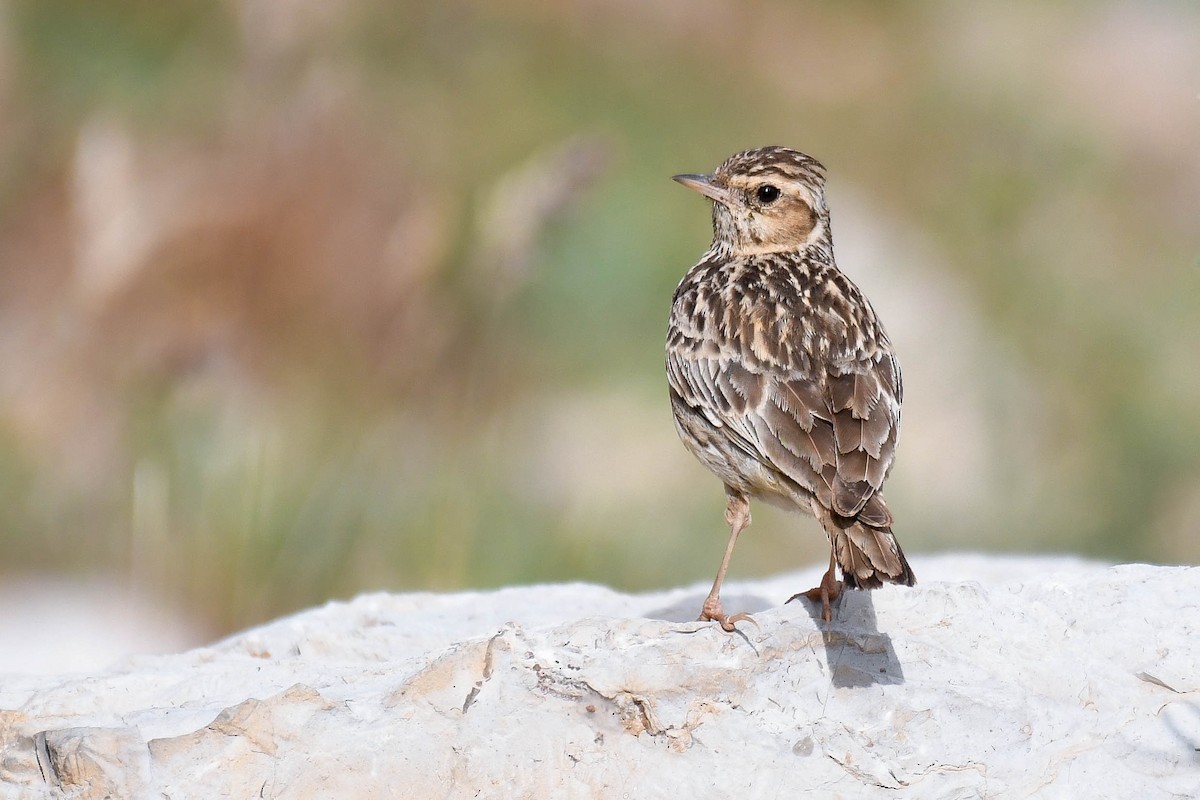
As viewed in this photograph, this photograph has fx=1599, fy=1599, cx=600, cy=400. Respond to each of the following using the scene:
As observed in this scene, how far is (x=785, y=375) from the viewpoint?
5543 mm

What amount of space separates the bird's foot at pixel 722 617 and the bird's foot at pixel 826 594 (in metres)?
0.24

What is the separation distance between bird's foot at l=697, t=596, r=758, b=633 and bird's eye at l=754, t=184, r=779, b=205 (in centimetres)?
202

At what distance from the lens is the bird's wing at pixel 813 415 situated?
498 centimetres

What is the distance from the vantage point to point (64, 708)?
5.11 meters

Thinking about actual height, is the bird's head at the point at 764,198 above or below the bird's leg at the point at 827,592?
above

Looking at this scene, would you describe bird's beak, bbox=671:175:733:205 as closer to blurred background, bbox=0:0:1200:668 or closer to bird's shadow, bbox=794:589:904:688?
blurred background, bbox=0:0:1200:668

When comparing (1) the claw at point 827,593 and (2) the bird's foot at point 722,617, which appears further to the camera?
(1) the claw at point 827,593

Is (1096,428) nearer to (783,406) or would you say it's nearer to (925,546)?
(925,546)

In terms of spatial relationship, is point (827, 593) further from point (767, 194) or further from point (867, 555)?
point (767, 194)

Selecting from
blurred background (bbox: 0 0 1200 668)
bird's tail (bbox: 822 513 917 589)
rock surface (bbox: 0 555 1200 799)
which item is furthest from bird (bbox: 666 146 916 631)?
blurred background (bbox: 0 0 1200 668)

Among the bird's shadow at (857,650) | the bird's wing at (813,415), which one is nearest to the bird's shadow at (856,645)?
the bird's shadow at (857,650)

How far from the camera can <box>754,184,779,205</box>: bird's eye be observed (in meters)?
6.72

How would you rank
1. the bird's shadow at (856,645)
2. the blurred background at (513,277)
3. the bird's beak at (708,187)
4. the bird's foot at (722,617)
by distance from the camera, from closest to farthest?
the bird's shadow at (856,645) → the bird's foot at (722,617) → the bird's beak at (708,187) → the blurred background at (513,277)

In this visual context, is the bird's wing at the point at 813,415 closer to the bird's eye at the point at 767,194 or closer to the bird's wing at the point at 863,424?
the bird's wing at the point at 863,424
